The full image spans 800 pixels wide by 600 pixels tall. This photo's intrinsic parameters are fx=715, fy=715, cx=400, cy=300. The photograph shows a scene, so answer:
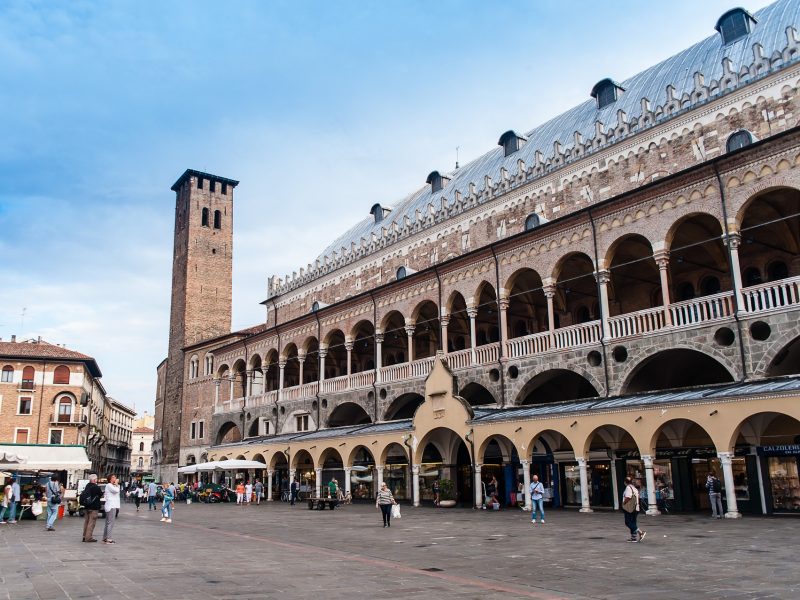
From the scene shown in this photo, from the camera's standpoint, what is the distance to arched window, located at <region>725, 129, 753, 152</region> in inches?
976

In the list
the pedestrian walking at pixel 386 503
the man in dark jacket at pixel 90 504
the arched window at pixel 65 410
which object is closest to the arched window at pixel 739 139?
the pedestrian walking at pixel 386 503

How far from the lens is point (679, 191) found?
22422mm

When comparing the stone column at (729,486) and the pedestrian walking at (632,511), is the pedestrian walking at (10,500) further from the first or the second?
the stone column at (729,486)

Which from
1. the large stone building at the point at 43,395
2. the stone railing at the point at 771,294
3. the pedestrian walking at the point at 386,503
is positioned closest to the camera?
the pedestrian walking at the point at 386,503

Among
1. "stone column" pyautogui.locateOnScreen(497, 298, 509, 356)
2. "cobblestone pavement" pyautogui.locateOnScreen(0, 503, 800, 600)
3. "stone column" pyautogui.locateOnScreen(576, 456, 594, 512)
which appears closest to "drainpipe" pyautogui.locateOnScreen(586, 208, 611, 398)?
"stone column" pyautogui.locateOnScreen(576, 456, 594, 512)

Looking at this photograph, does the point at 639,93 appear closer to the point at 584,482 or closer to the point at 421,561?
the point at 584,482

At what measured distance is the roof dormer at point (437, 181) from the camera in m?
42.2

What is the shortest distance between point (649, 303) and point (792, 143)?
897 cm

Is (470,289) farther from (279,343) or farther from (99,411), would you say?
(99,411)

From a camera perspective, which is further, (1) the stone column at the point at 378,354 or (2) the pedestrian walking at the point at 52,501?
(1) the stone column at the point at 378,354

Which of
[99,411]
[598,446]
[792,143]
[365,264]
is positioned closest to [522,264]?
[598,446]

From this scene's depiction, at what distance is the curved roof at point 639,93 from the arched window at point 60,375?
3184cm

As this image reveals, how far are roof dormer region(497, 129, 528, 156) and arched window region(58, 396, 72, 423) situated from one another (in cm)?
4246

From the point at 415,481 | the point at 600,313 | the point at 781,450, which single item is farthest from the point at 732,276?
the point at 415,481
